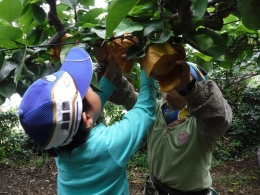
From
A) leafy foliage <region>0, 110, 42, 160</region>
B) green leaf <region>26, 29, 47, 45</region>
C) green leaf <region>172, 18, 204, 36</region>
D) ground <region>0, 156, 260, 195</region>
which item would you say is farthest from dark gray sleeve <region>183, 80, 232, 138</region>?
leafy foliage <region>0, 110, 42, 160</region>

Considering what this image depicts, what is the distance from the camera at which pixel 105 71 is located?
3.60 feet

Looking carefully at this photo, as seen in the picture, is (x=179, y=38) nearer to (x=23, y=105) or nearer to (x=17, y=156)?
(x=23, y=105)

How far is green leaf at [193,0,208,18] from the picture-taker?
0.60 metres

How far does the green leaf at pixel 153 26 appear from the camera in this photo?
625mm

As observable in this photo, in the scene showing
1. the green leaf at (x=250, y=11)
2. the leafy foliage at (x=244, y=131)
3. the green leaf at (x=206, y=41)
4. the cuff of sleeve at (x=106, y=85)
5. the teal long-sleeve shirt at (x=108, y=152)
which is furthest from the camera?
the leafy foliage at (x=244, y=131)

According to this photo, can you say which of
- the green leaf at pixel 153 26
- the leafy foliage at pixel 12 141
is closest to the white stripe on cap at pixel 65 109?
the green leaf at pixel 153 26

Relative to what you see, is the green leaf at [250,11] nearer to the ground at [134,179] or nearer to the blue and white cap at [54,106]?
the blue and white cap at [54,106]

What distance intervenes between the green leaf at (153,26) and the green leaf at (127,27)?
0.01 metres

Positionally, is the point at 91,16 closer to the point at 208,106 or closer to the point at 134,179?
the point at 208,106

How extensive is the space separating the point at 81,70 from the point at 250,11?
49 centimetres

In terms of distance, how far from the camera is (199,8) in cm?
62

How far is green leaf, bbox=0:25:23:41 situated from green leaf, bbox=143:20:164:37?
31cm

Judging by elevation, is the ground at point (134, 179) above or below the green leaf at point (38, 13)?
below

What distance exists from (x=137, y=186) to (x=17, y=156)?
2.57 meters
